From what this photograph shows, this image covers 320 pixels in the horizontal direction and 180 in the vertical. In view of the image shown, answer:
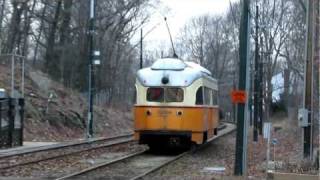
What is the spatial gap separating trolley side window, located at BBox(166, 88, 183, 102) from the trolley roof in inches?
8.5

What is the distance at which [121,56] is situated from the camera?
2963 inches

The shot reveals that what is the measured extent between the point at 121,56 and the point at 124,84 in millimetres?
5345

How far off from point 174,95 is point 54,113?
1626cm

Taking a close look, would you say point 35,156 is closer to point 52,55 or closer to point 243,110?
point 243,110

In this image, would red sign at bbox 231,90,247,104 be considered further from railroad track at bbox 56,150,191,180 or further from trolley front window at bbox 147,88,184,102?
trolley front window at bbox 147,88,184,102

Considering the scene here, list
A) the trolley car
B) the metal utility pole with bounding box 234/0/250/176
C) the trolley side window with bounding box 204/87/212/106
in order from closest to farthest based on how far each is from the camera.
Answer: the metal utility pole with bounding box 234/0/250/176 < the trolley car < the trolley side window with bounding box 204/87/212/106

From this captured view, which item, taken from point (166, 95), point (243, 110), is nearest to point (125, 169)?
point (243, 110)

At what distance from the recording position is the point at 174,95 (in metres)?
23.9

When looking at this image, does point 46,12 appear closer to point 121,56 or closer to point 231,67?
point 121,56

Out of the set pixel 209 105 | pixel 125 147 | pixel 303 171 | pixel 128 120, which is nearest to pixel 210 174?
pixel 303 171

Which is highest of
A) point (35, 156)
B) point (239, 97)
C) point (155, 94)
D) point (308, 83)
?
point (308, 83)

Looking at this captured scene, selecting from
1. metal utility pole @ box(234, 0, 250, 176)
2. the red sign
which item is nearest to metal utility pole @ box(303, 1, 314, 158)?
metal utility pole @ box(234, 0, 250, 176)

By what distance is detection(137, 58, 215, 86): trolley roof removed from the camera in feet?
78.5

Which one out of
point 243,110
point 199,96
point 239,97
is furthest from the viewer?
point 199,96
